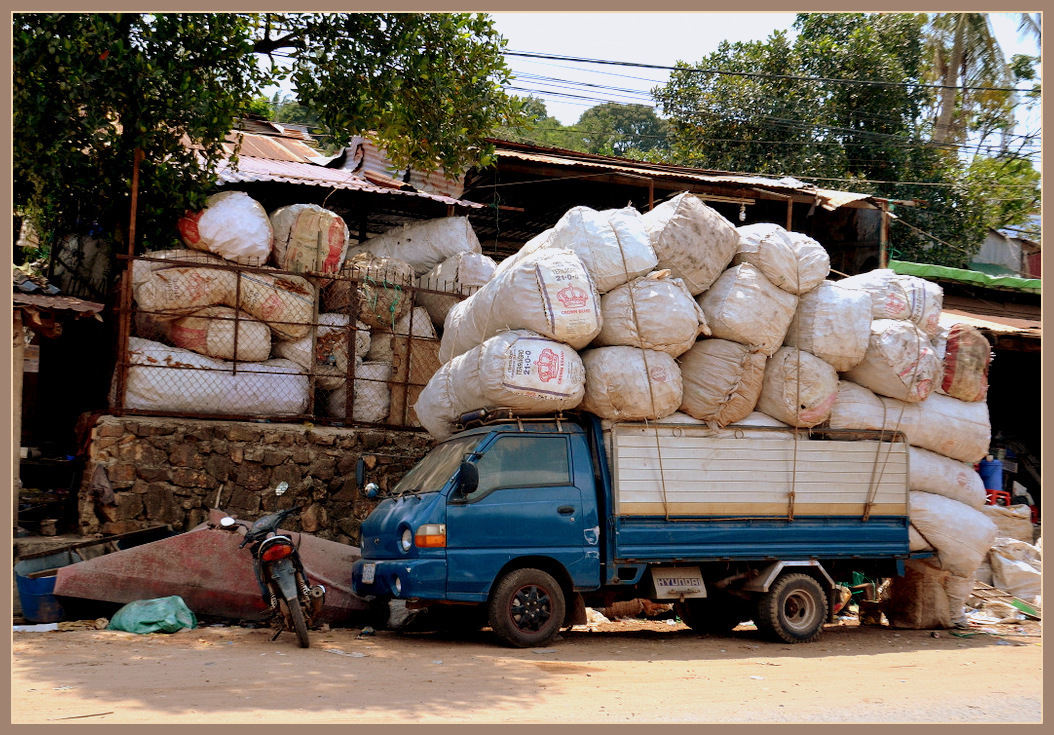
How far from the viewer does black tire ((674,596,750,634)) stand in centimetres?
850

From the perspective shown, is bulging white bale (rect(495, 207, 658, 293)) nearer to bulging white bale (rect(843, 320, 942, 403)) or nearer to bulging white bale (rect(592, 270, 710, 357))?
bulging white bale (rect(592, 270, 710, 357))

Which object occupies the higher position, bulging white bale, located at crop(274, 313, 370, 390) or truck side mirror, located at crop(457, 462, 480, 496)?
bulging white bale, located at crop(274, 313, 370, 390)

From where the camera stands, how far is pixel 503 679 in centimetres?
603

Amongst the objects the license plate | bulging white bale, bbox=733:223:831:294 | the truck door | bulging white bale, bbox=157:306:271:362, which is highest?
bulging white bale, bbox=733:223:831:294

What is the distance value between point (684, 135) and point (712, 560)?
13004 mm

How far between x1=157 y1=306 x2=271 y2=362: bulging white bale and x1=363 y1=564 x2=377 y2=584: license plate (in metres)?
3.23

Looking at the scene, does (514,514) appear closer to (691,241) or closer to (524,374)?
(524,374)

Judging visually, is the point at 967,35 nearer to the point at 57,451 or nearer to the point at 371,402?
the point at 371,402

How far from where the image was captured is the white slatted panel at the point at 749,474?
763 cm

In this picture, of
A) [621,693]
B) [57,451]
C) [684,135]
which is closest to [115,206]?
[57,451]

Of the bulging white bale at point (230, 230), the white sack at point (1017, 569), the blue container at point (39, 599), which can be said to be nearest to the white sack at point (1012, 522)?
the white sack at point (1017, 569)

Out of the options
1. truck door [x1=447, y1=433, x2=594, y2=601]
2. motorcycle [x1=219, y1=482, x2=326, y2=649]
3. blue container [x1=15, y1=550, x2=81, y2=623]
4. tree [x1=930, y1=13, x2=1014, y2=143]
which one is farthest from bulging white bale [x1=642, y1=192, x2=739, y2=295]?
tree [x1=930, y1=13, x2=1014, y2=143]

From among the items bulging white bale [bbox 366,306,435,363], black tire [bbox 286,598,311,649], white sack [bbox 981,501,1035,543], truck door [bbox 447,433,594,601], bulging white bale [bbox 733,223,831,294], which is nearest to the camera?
black tire [bbox 286,598,311,649]

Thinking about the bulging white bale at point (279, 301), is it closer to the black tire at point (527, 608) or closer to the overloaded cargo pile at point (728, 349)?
the overloaded cargo pile at point (728, 349)
